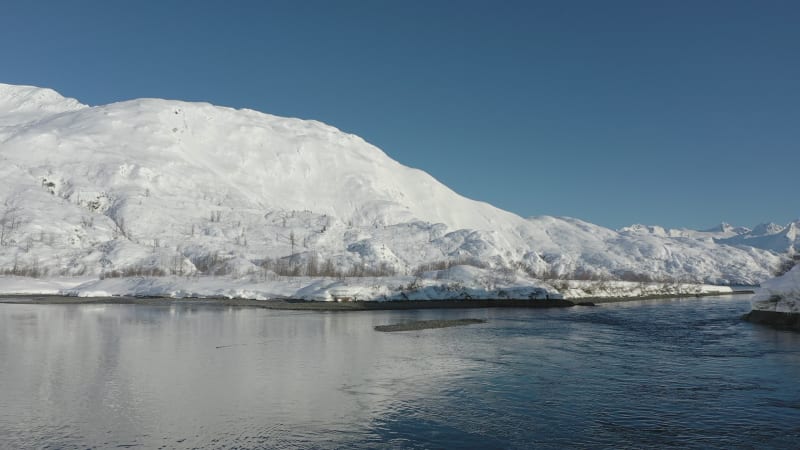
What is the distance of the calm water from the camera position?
18469 millimetres

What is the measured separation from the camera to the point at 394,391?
2514cm

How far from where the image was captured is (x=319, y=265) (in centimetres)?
16050

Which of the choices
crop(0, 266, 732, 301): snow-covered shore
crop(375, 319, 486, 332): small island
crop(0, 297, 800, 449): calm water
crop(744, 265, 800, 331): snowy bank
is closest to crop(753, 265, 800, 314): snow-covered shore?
crop(744, 265, 800, 331): snowy bank

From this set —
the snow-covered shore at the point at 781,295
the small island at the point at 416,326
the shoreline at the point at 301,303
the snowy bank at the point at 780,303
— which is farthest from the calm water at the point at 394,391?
the shoreline at the point at 301,303

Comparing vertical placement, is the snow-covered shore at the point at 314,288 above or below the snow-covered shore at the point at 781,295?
above

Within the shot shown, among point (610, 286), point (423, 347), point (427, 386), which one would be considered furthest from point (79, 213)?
point (427, 386)

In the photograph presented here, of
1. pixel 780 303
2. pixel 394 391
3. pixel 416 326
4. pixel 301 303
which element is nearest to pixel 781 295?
pixel 780 303

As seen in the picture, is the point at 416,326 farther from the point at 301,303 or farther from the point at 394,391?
the point at 301,303

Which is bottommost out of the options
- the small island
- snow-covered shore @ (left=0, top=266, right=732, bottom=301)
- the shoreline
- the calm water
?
the calm water

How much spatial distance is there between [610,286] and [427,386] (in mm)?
123207

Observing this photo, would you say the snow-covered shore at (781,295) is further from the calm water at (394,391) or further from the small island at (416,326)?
the small island at (416,326)

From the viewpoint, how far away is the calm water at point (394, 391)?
60.6 ft

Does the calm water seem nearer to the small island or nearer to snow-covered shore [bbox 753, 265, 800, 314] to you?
the small island

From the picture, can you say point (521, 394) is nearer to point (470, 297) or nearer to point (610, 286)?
point (470, 297)
